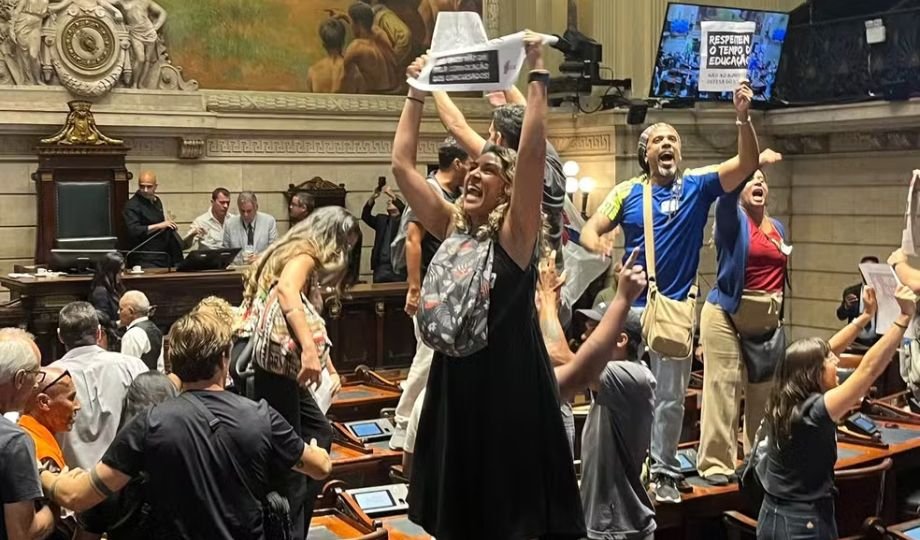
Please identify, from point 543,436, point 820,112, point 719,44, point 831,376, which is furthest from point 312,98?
point 543,436

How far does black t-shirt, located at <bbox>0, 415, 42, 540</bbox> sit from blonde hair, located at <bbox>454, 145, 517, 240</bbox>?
4.36 feet

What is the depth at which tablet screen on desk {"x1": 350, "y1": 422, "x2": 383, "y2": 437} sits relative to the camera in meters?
6.34

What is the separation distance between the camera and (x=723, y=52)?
6016 millimetres

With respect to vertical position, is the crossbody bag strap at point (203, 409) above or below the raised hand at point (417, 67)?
below

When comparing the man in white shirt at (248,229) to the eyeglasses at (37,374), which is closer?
the eyeglasses at (37,374)

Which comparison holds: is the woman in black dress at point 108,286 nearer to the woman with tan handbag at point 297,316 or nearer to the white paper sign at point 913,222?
the woman with tan handbag at point 297,316

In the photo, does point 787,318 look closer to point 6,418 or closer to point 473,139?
point 473,139

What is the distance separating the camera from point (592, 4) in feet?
42.7

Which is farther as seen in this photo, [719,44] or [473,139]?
[719,44]

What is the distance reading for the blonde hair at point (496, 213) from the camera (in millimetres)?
2881

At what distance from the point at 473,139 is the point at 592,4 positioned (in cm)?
1003

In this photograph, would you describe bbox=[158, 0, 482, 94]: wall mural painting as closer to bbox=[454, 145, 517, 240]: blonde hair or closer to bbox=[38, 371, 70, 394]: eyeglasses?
bbox=[38, 371, 70, 394]: eyeglasses

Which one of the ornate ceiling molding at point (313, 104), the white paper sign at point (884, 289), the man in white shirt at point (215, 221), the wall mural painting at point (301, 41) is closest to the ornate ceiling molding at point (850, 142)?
the ornate ceiling molding at point (313, 104)

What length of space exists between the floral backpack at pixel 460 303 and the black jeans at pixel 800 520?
1.84 metres
